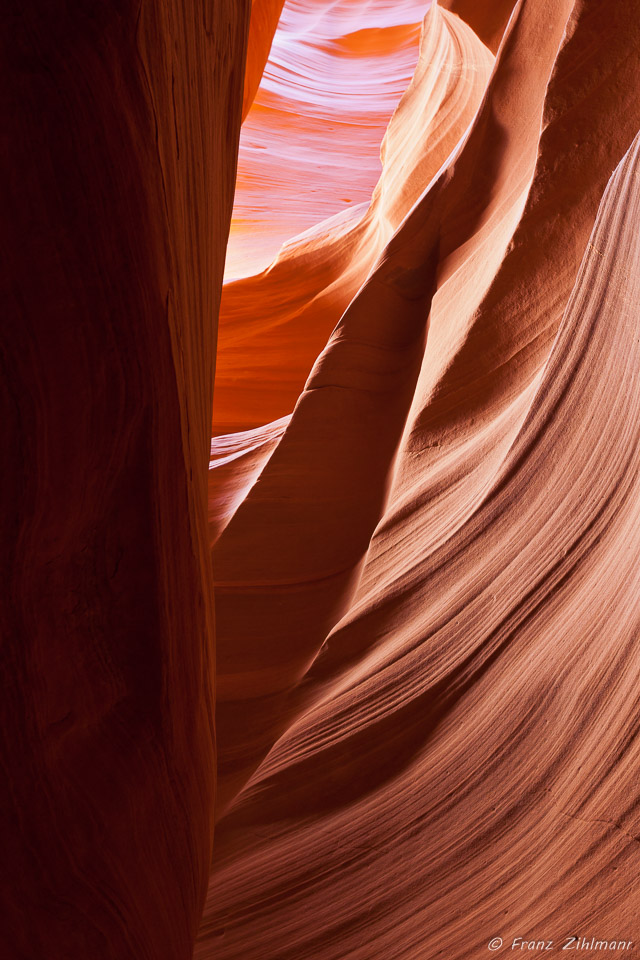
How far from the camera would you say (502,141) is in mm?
1822

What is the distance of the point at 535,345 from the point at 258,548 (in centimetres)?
72

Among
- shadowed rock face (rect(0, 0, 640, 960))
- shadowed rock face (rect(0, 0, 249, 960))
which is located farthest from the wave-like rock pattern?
shadowed rock face (rect(0, 0, 249, 960))

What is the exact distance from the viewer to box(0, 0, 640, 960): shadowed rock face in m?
0.73

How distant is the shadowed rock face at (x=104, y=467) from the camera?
67cm

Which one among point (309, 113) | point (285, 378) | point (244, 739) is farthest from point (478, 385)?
point (309, 113)

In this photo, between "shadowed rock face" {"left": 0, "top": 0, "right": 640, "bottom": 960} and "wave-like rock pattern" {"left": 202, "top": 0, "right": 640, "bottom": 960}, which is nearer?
"shadowed rock face" {"left": 0, "top": 0, "right": 640, "bottom": 960}

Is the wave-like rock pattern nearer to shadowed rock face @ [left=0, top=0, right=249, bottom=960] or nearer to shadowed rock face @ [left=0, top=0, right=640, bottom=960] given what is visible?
shadowed rock face @ [left=0, top=0, right=640, bottom=960]

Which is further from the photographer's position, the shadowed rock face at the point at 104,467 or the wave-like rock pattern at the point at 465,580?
the wave-like rock pattern at the point at 465,580

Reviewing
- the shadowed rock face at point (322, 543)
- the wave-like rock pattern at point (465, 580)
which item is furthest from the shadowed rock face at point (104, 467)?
the wave-like rock pattern at point (465, 580)

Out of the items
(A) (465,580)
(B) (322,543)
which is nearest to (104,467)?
(A) (465,580)

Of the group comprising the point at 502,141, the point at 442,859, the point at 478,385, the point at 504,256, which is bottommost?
the point at 442,859

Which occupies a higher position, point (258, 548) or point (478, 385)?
point (478, 385)

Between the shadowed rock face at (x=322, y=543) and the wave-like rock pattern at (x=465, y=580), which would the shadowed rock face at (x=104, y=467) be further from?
the wave-like rock pattern at (x=465, y=580)

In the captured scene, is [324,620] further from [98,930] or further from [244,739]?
[98,930]
